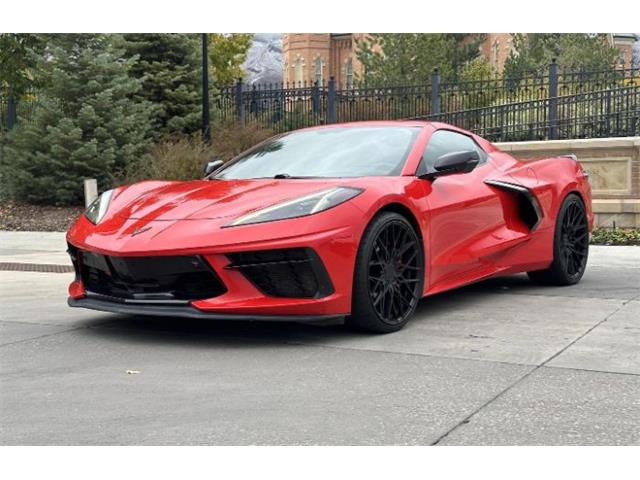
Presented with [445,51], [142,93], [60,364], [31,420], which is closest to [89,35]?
[142,93]

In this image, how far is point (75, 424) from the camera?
3.71 m

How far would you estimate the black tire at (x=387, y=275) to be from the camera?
5406 mm

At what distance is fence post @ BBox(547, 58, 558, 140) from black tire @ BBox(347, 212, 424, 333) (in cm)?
1166

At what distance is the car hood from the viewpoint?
5445 mm

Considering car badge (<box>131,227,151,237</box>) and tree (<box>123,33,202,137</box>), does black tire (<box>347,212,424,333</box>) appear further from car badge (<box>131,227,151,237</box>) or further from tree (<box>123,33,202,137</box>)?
tree (<box>123,33,202,137</box>)

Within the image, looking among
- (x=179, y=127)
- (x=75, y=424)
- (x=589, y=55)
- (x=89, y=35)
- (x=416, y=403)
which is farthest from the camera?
(x=589, y=55)

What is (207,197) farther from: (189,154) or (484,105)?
(484,105)

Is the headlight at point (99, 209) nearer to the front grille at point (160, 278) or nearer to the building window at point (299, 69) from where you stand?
the front grille at point (160, 278)

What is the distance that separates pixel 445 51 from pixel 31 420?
39891 mm

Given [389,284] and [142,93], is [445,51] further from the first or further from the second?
[389,284]

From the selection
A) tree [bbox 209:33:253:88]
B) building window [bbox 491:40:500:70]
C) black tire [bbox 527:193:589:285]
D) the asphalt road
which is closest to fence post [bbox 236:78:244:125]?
black tire [bbox 527:193:589:285]

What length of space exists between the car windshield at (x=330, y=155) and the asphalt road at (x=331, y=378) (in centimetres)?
105

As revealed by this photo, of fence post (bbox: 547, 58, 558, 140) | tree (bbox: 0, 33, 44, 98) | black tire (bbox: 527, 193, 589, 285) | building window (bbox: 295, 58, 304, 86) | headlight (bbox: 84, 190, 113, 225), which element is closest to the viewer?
headlight (bbox: 84, 190, 113, 225)

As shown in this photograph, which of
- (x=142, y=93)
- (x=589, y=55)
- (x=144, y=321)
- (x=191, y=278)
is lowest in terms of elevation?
(x=144, y=321)
